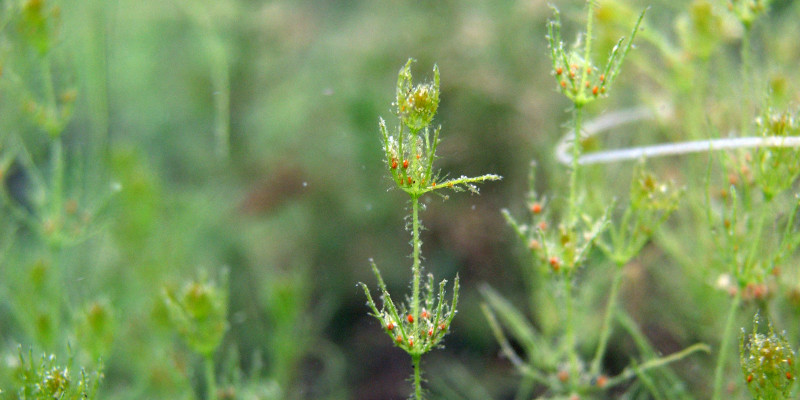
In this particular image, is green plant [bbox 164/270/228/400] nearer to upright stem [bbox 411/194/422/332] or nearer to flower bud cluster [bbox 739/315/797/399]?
upright stem [bbox 411/194/422/332]

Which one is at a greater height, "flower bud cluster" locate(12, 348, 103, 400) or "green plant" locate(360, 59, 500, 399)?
"green plant" locate(360, 59, 500, 399)

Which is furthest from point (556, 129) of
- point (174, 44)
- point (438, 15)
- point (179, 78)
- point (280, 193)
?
point (174, 44)

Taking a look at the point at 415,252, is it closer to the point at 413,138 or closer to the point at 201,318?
the point at 413,138

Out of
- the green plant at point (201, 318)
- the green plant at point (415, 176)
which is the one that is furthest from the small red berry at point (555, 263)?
the green plant at point (201, 318)

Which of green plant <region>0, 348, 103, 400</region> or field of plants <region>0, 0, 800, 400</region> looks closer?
green plant <region>0, 348, 103, 400</region>

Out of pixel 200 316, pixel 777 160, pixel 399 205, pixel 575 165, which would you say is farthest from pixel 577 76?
pixel 399 205

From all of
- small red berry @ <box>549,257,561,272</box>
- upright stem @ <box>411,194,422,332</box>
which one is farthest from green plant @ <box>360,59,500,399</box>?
small red berry @ <box>549,257,561,272</box>

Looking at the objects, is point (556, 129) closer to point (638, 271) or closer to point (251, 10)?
point (638, 271)
